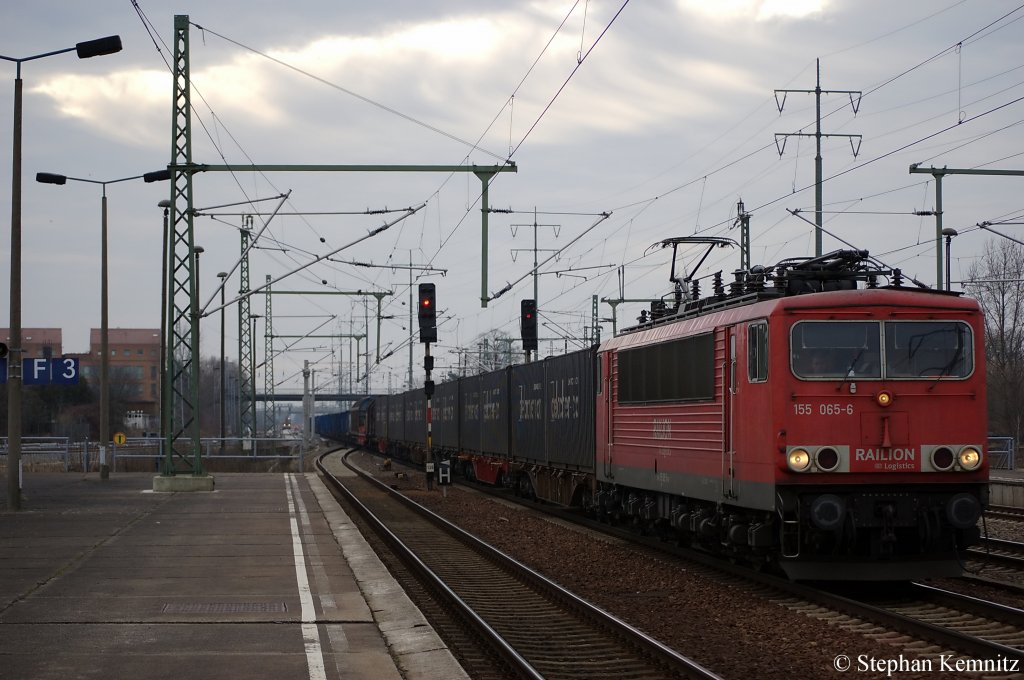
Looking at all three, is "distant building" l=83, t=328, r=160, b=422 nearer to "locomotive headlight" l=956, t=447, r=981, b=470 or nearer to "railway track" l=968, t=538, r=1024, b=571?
"railway track" l=968, t=538, r=1024, b=571

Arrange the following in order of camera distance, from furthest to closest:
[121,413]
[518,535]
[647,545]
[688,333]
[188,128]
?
[121,413]
[188,128]
[518,535]
[647,545]
[688,333]

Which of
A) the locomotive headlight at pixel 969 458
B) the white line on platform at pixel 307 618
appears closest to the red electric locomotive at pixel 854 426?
the locomotive headlight at pixel 969 458

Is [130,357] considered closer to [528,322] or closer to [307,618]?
[528,322]

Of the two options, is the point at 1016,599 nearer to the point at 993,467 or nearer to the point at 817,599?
the point at 817,599

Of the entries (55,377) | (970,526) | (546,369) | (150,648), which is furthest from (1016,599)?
(55,377)

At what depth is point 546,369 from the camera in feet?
91.4

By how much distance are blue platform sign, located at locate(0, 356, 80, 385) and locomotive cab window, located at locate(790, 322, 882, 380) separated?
19443 millimetres

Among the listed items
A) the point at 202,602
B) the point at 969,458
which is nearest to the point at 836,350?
the point at 969,458

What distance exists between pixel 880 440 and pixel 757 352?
1.69 meters

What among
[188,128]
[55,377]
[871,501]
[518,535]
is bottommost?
[518,535]

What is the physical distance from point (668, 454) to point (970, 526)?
502 centimetres

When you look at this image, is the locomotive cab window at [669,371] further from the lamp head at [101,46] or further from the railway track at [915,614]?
the lamp head at [101,46]

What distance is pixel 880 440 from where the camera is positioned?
42.5 feet

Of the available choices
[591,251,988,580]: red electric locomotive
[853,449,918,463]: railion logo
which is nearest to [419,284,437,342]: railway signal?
[591,251,988,580]: red electric locomotive
